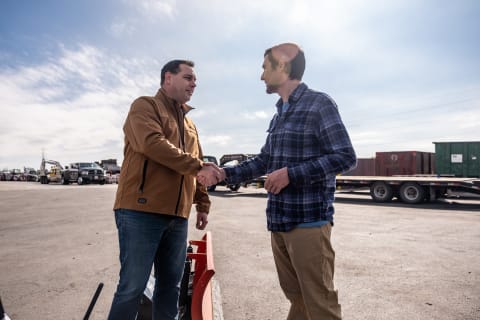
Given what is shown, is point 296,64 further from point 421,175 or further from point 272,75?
point 421,175

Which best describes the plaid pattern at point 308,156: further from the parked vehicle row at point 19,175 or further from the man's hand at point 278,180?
the parked vehicle row at point 19,175

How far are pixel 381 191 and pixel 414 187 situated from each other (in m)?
1.37

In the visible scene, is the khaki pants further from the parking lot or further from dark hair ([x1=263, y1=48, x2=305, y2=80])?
the parking lot

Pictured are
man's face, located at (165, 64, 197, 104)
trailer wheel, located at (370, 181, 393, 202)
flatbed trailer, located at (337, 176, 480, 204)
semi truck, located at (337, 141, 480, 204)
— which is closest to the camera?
man's face, located at (165, 64, 197, 104)

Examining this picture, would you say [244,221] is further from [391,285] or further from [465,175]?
[465,175]

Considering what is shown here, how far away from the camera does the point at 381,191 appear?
1356 cm

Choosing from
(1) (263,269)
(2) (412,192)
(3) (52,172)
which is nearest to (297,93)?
(1) (263,269)

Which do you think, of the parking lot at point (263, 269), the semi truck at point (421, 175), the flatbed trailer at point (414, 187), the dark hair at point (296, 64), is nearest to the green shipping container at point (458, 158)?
the semi truck at point (421, 175)

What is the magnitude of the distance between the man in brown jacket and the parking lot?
4.12 feet

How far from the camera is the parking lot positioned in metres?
3.23

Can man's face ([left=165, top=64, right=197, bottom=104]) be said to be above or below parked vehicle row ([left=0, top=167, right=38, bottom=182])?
above

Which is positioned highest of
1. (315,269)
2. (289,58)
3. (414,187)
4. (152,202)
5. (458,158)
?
(289,58)

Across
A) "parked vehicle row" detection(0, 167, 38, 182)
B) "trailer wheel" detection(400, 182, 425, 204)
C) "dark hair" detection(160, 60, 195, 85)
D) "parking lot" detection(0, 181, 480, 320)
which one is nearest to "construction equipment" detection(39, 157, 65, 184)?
"parked vehicle row" detection(0, 167, 38, 182)

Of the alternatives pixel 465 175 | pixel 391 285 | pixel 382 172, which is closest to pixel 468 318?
pixel 391 285
